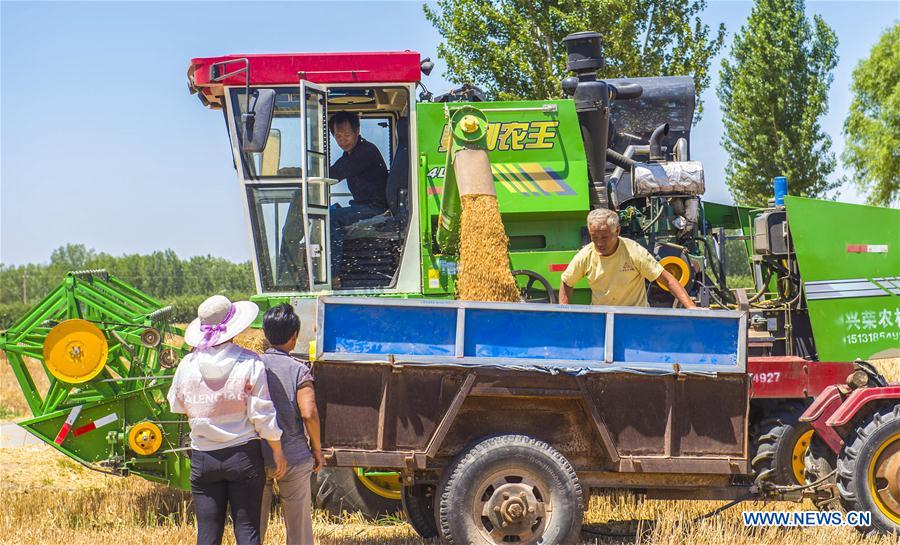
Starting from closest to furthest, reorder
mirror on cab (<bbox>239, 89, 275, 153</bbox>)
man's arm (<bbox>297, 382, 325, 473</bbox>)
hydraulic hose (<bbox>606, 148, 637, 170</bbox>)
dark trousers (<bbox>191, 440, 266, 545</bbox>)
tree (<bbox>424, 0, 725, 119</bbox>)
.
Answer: dark trousers (<bbox>191, 440, 266, 545</bbox>), man's arm (<bbox>297, 382, 325, 473</bbox>), mirror on cab (<bbox>239, 89, 275, 153</bbox>), hydraulic hose (<bbox>606, 148, 637, 170</bbox>), tree (<bbox>424, 0, 725, 119</bbox>)

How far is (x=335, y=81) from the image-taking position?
7477 millimetres

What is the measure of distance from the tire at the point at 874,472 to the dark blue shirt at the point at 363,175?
3.79 m

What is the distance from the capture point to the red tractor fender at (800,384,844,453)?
6727 millimetres

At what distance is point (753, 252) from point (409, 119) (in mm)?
2997

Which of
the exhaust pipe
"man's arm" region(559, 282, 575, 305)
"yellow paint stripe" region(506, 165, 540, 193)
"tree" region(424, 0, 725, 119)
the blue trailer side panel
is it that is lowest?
the blue trailer side panel

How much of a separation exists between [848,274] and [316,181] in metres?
4.03

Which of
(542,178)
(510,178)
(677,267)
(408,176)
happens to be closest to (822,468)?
(677,267)

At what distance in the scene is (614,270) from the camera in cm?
668

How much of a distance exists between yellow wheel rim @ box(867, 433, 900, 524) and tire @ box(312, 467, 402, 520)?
3.33m

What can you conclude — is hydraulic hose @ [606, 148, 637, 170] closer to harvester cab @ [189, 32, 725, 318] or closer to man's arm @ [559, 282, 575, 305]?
harvester cab @ [189, 32, 725, 318]

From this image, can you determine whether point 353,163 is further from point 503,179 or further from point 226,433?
point 226,433

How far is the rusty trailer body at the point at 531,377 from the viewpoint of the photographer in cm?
588

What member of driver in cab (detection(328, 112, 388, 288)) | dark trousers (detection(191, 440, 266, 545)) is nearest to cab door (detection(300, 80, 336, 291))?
driver in cab (detection(328, 112, 388, 288))

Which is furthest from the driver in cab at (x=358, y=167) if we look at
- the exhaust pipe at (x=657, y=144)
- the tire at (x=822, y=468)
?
the tire at (x=822, y=468)
